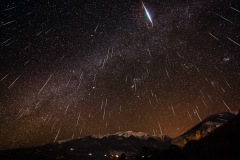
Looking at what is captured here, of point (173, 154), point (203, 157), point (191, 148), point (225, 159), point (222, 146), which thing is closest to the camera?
point (225, 159)

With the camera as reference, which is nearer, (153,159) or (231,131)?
(231,131)

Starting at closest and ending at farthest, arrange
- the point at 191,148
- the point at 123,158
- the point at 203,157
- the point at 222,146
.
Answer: the point at 222,146
the point at 203,157
the point at 191,148
the point at 123,158

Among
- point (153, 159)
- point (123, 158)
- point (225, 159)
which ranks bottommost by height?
point (123, 158)

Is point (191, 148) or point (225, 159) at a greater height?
point (225, 159)

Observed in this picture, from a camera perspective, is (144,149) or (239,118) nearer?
(239,118)

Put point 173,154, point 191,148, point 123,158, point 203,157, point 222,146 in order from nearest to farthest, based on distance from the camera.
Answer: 1. point 222,146
2. point 203,157
3. point 173,154
4. point 191,148
5. point 123,158

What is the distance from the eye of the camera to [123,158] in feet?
157

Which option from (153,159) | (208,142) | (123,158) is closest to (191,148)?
(208,142)

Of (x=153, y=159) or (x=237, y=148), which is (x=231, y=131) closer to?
(x=237, y=148)

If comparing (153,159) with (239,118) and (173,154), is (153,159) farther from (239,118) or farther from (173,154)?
(239,118)

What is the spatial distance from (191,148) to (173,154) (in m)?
6.27

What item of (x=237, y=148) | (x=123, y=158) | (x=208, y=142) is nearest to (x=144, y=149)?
(x=123, y=158)

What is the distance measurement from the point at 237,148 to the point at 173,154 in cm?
1171

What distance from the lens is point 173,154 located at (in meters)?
39.2
